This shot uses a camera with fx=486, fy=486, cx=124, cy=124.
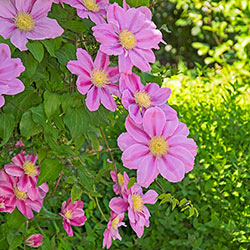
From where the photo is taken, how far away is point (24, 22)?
0.98 metres

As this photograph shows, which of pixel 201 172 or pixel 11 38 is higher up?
pixel 11 38

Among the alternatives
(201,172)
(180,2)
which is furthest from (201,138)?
(180,2)

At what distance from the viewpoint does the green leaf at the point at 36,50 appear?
3.17 feet

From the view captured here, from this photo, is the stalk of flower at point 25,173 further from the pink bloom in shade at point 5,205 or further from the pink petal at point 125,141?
the pink petal at point 125,141

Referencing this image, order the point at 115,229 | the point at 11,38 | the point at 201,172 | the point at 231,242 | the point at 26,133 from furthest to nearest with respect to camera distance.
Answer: the point at 201,172 < the point at 231,242 < the point at 115,229 < the point at 26,133 < the point at 11,38

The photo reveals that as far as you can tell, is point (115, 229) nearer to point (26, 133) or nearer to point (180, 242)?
point (26, 133)

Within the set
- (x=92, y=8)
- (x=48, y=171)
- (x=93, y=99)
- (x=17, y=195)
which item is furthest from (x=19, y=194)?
(x=92, y=8)

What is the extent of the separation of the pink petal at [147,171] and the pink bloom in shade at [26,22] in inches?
12.2

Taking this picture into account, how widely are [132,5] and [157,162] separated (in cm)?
40

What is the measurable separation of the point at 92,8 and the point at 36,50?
175 mm

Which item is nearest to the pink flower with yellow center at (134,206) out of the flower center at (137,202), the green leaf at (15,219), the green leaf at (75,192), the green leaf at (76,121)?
the flower center at (137,202)

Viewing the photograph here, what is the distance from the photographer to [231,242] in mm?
2205

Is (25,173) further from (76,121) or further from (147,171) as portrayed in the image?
(147,171)

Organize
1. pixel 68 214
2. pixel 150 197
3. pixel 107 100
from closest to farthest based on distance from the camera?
pixel 107 100 < pixel 150 197 < pixel 68 214
